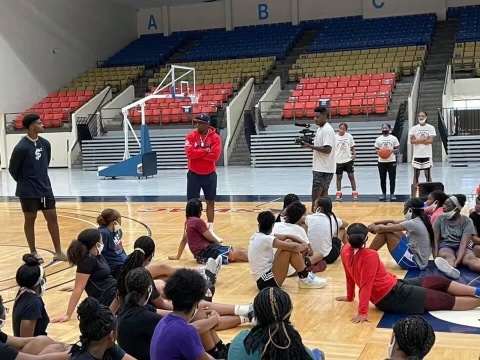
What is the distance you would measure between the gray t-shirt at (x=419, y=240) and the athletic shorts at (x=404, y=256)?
0.12ft

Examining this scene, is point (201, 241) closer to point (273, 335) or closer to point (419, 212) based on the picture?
point (419, 212)

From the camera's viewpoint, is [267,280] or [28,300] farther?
[267,280]

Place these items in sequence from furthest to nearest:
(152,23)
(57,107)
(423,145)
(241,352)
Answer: (152,23) → (57,107) → (423,145) → (241,352)

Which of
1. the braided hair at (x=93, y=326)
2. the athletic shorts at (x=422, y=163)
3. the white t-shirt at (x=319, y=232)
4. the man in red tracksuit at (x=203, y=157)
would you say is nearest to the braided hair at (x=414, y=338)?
the braided hair at (x=93, y=326)

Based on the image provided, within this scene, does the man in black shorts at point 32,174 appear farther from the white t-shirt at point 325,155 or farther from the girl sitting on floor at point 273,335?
the girl sitting on floor at point 273,335

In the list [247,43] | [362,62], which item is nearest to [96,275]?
[362,62]

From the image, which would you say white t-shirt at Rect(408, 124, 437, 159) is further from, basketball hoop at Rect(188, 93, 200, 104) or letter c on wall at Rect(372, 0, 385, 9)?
letter c on wall at Rect(372, 0, 385, 9)

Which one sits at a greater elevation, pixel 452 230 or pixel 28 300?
pixel 28 300

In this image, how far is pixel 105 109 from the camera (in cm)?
2384

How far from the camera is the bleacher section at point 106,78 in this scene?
2586 centimetres

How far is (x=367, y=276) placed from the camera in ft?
15.2

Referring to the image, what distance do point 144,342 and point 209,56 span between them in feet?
81.2

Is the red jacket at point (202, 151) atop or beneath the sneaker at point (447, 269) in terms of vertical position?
atop

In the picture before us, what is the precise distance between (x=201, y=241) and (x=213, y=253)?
17 cm
